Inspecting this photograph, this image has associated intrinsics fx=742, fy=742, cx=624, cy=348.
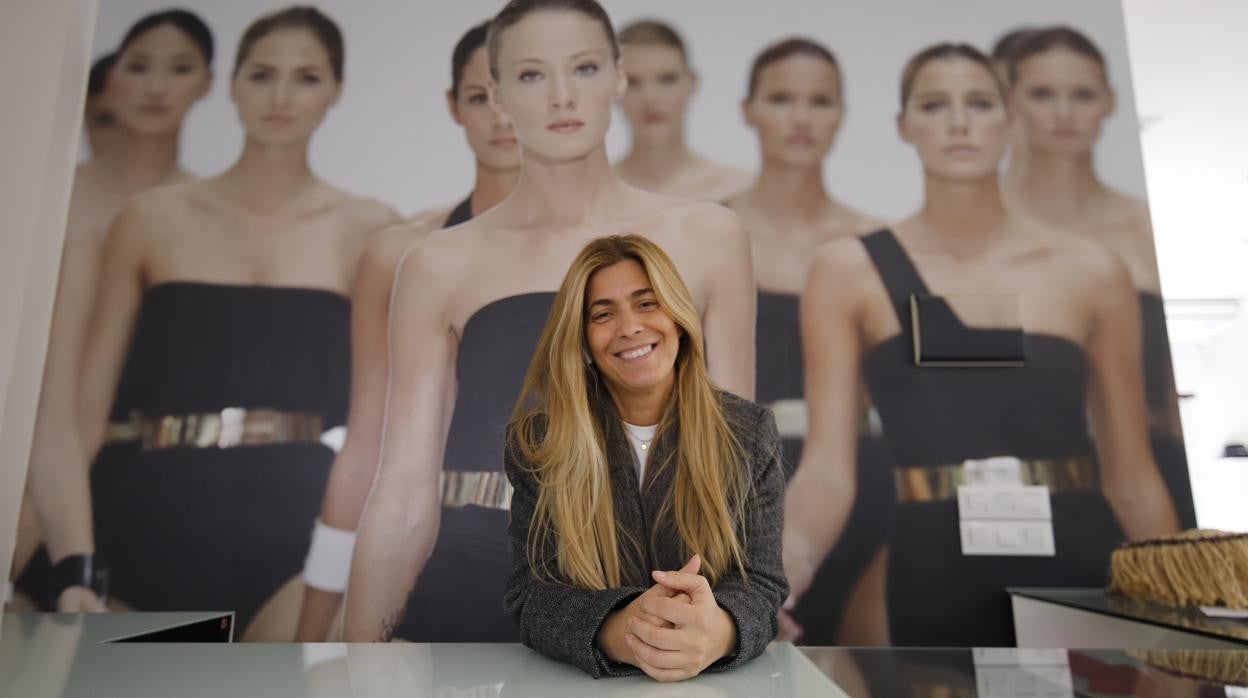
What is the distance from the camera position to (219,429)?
1831 mm

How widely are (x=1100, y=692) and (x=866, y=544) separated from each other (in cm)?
102

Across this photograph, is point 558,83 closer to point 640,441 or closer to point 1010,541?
point 640,441

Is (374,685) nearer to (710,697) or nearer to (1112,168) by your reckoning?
(710,697)

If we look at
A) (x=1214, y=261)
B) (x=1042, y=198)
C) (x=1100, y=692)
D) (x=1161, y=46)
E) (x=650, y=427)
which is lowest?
(x=1100, y=692)

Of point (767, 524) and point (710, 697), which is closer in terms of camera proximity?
point (710, 697)

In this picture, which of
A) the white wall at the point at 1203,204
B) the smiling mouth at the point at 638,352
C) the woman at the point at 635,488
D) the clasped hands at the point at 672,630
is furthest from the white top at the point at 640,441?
the white wall at the point at 1203,204

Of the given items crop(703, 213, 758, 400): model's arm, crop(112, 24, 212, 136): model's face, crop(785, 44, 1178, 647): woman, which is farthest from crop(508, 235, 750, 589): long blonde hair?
crop(112, 24, 212, 136): model's face

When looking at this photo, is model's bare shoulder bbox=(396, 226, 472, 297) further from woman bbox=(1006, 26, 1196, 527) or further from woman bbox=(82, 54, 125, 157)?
woman bbox=(1006, 26, 1196, 527)

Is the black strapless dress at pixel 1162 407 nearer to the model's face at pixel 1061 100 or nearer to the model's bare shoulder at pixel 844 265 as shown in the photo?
the model's face at pixel 1061 100

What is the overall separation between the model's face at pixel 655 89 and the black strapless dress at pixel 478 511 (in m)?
0.55

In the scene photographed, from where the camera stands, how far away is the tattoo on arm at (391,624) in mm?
1699

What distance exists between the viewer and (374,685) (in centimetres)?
75

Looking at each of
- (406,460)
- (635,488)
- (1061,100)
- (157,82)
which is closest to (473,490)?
(406,460)

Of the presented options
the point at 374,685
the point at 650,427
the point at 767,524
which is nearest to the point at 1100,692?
the point at 767,524
